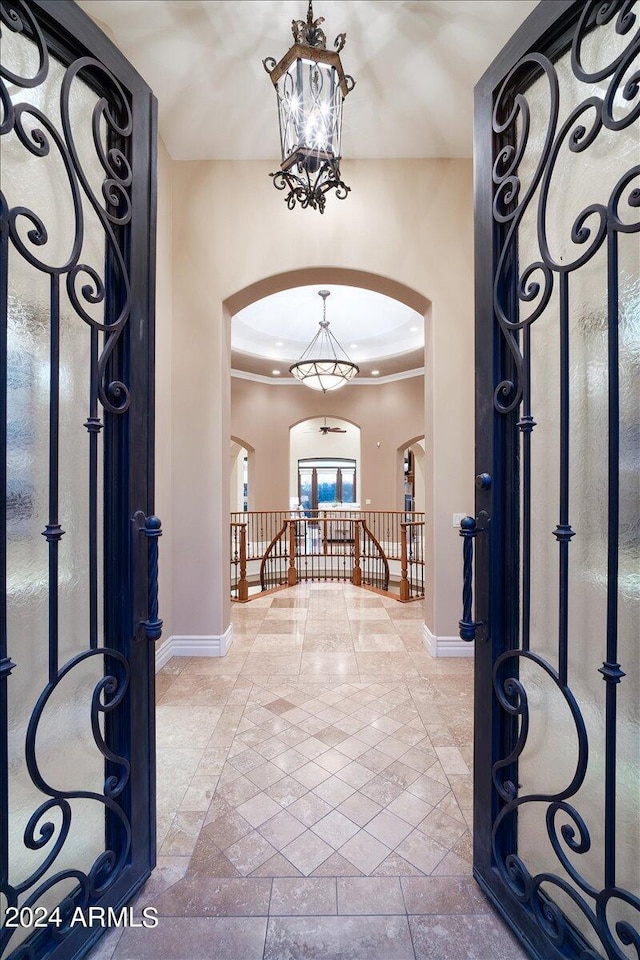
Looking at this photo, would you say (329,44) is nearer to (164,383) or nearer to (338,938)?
(164,383)

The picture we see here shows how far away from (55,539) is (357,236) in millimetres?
3373

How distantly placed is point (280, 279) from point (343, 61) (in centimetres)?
139

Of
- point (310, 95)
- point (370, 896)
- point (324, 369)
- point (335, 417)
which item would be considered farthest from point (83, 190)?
point (335, 417)

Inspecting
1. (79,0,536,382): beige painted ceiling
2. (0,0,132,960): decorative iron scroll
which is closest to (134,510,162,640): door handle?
(0,0,132,960): decorative iron scroll

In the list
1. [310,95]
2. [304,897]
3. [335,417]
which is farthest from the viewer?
[335,417]

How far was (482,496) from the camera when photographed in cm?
130

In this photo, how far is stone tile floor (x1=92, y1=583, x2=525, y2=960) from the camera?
118 centimetres

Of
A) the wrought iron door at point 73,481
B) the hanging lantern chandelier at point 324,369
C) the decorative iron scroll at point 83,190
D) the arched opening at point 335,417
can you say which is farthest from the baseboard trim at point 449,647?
the arched opening at point 335,417

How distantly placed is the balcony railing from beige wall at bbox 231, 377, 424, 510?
738 mm

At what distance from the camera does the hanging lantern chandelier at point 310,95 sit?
1.86 meters

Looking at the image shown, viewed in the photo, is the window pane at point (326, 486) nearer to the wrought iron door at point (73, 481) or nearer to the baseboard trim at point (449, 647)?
the baseboard trim at point (449, 647)

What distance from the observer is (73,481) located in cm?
118

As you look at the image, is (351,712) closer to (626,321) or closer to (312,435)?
(626,321)

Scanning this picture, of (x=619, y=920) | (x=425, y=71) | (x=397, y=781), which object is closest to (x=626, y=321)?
(x=619, y=920)
